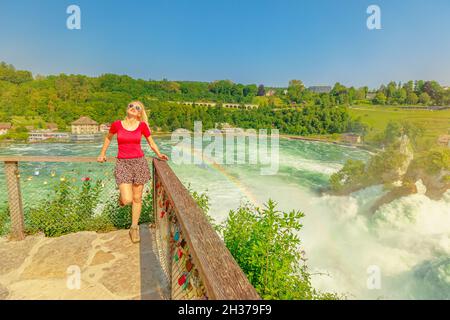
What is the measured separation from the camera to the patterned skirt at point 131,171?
265 centimetres

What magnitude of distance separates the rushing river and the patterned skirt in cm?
126

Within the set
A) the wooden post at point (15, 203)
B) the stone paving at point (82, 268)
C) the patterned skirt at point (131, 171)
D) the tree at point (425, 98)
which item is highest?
the tree at point (425, 98)

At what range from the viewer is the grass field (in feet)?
127

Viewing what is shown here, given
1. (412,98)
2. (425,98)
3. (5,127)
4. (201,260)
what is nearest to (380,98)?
(412,98)

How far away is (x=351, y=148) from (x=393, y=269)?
1646 inches

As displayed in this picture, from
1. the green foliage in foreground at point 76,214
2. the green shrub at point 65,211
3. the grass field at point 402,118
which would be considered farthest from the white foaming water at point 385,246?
the grass field at point 402,118

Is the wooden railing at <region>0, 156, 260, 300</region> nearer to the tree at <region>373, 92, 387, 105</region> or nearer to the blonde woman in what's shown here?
the blonde woman

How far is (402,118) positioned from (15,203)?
52.9 metres

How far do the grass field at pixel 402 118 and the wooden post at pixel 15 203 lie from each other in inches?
1665

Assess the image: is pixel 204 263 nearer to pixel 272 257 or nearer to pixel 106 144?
pixel 272 257

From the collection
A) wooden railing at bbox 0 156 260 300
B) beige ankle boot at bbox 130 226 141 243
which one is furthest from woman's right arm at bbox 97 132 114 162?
wooden railing at bbox 0 156 260 300

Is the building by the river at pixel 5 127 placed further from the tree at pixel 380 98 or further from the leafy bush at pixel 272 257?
the tree at pixel 380 98

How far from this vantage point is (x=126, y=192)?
8.91 ft
